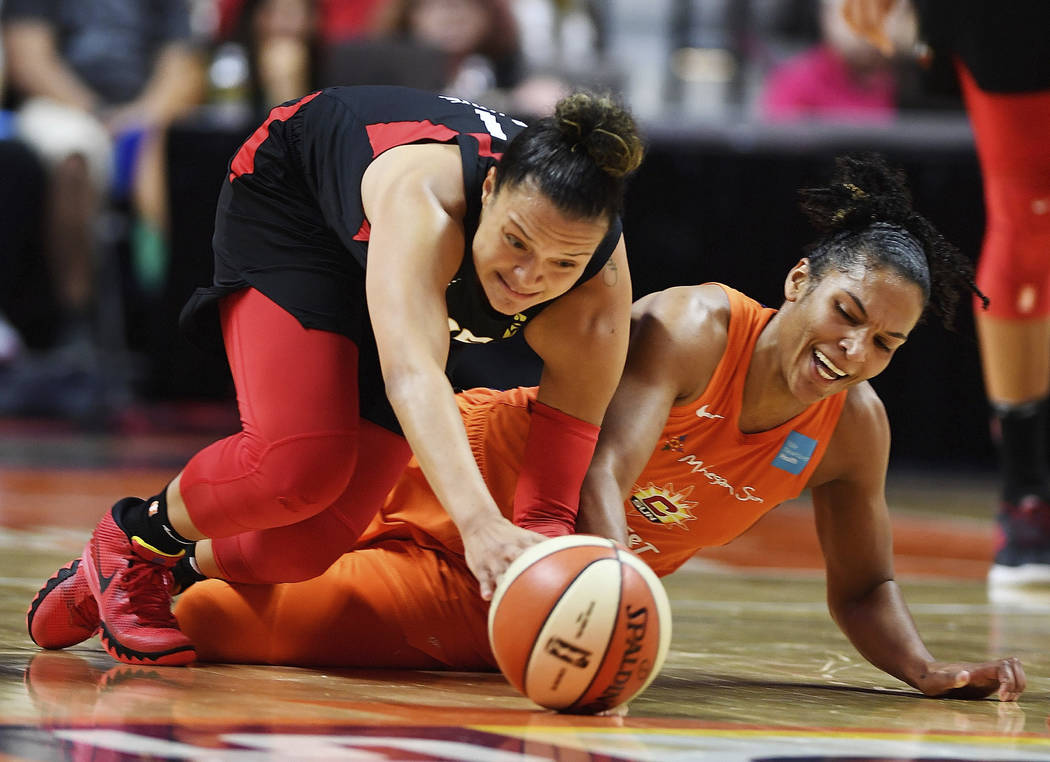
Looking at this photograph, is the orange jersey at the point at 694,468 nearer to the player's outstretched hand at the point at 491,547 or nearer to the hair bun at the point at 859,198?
the hair bun at the point at 859,198

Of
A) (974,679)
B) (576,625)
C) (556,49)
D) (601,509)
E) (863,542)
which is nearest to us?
(576,625)

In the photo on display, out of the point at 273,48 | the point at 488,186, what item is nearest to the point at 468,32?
the point at 273,48

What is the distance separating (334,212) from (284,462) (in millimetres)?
450

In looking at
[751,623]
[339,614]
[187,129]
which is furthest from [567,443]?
[187,129]

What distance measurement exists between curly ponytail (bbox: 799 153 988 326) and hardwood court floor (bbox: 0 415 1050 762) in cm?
77

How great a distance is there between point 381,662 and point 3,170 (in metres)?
6.11

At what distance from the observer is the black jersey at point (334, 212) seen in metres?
2.68

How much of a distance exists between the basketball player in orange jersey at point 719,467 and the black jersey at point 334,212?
0.27 metres

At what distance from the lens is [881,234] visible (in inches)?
113

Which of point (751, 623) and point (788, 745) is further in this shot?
point (751, 623)

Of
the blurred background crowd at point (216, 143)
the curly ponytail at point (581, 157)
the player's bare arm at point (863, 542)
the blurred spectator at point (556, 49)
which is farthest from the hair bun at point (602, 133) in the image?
the blurred spectator at point (556, 49)

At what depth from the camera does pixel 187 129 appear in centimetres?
817

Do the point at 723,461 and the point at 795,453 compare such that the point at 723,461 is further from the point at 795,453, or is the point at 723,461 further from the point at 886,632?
the point at 886,632

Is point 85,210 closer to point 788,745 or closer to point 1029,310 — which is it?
point 1029,310
